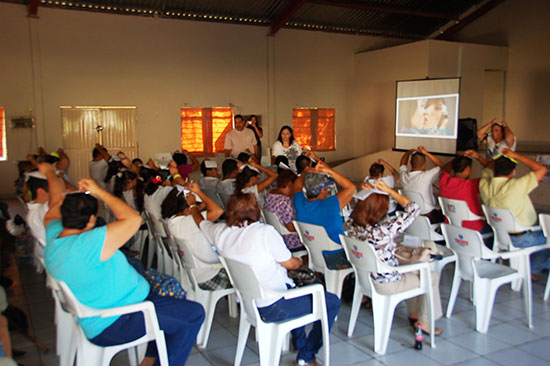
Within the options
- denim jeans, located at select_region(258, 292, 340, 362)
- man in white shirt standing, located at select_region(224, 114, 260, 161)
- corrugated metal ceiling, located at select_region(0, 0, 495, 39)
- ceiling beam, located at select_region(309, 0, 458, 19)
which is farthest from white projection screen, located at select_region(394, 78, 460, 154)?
denim jeans, located at select_region(258, 292, 340, 362)

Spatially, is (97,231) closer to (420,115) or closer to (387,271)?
(387,271)

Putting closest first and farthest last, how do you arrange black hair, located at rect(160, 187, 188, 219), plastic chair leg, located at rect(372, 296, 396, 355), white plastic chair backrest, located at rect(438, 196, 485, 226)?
plastic chair leg, located at rect(372, 296, 396, 355) < black hair, located at rect(160, 187, 188, 219) < white plastic chair backrest, located at rect(438, 196, 485, 226)

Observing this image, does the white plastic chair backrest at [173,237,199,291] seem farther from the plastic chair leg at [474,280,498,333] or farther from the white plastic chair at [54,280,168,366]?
the plastic chair leg at [474,280,498,333]

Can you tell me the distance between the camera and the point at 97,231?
2330 millimetres

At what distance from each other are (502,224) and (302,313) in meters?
→ 2.23

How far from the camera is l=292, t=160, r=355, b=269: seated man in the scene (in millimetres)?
3625

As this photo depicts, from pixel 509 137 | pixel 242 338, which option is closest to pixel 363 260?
pixel 242 338

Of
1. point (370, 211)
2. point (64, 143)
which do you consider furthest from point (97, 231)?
point (64, 143)

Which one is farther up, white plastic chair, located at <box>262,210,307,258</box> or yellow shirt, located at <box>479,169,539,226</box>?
yellow shirt, located at <box>479,169,539,226</box>

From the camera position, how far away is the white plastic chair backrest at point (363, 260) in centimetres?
308

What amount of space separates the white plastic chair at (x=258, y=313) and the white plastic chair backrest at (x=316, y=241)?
737 mm

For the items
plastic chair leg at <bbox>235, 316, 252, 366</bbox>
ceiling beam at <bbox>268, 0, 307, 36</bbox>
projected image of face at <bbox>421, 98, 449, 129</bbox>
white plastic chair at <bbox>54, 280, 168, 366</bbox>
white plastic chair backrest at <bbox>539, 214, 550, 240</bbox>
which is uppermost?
ceiling beam at <bbox>268, 0, 307, 36</bbox>

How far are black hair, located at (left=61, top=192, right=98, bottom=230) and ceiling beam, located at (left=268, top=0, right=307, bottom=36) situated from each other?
9008 mm

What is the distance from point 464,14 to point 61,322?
12.6m
